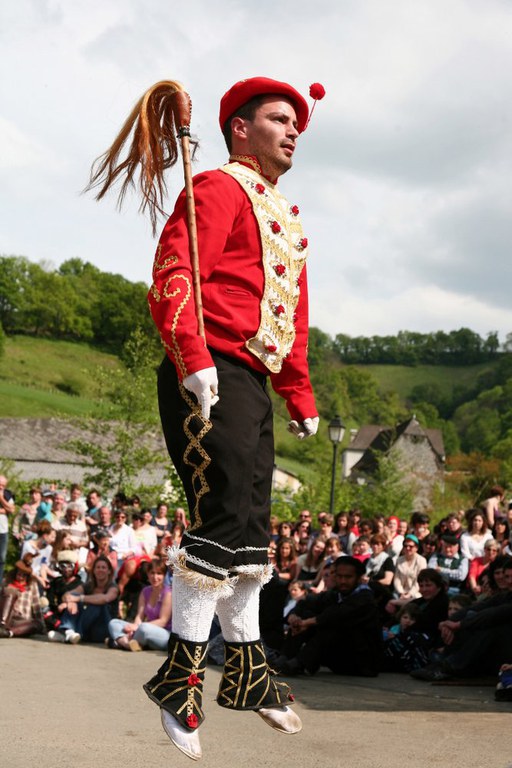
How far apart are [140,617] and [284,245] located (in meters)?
7.53

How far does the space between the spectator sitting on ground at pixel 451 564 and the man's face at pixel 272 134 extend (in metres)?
6.75

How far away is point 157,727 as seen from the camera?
5.66 meters

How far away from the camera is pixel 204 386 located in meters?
3.25

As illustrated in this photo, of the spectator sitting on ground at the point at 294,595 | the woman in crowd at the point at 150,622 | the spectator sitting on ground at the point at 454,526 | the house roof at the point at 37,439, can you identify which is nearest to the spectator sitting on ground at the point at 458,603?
the spectator sitting on ground at the point at 454,526

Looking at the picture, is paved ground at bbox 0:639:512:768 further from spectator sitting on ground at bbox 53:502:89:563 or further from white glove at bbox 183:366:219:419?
spectator sitting on ground at bbox 53:502:89:563

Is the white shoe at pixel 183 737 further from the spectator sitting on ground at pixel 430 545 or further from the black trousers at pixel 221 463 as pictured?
the spectator sitting on ground at pixel 430 545

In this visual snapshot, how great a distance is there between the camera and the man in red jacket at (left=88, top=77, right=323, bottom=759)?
11.0ft

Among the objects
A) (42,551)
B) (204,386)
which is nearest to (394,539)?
(42,551)

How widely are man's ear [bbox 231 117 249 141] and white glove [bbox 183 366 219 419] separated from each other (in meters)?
1.02

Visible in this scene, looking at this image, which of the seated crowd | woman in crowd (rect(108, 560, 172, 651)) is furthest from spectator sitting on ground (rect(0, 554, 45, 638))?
woman in crowd (rect(108, 560, 172, 651))

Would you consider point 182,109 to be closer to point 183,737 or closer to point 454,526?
point 183,737

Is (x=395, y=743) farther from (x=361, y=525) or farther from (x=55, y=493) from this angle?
(x=55, y=493)

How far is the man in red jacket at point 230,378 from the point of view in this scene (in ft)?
11.0

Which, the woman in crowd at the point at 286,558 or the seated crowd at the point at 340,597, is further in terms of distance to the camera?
the woman in crowd at the point at 286,558
